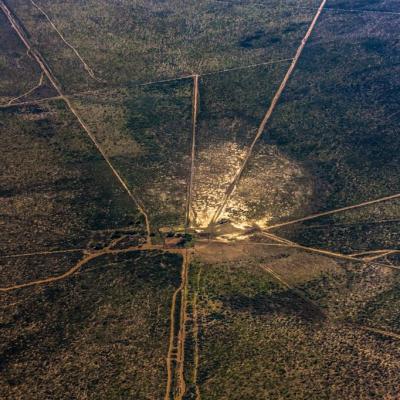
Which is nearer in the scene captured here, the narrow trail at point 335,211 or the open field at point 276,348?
the open field at point 276,348

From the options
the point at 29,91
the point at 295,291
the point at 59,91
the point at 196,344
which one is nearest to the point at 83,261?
the point at 196,344

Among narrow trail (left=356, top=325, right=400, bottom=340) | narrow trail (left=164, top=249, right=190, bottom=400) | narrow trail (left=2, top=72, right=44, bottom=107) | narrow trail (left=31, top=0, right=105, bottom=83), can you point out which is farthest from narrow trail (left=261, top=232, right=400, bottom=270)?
narrow trail (left=2, top=72, right=44, bottom=107)

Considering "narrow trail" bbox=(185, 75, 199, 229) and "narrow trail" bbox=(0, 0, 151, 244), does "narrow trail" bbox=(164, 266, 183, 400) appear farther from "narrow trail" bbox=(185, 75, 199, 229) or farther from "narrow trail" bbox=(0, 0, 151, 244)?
"narrow trail" bbox=(185, 75, 199, 229)

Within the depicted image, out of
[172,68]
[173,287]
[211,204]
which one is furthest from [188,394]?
[172,68]

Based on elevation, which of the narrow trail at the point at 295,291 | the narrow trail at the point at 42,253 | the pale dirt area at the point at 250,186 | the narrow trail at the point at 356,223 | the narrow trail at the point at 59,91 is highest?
the narrow trail at the point at 59,91

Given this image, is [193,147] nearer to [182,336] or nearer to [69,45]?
[182,336]

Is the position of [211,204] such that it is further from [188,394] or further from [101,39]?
[101,39]

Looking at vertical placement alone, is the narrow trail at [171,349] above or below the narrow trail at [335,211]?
below

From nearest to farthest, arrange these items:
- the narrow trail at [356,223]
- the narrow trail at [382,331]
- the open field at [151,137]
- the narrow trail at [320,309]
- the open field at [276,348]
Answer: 1. the open field at [276,348]
2. the narrow trail at [382,331]
3. the narrow trail at [320,309]
4. the narrow trail at [356,223]
5. the open field at [151,137]

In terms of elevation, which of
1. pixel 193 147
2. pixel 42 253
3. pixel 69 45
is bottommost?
pixel 42 253

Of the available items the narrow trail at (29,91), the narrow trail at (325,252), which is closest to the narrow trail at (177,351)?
the narrow trail at (325,252)

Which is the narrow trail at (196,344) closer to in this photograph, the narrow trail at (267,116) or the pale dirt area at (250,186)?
the pale dirt area at (250,186)
